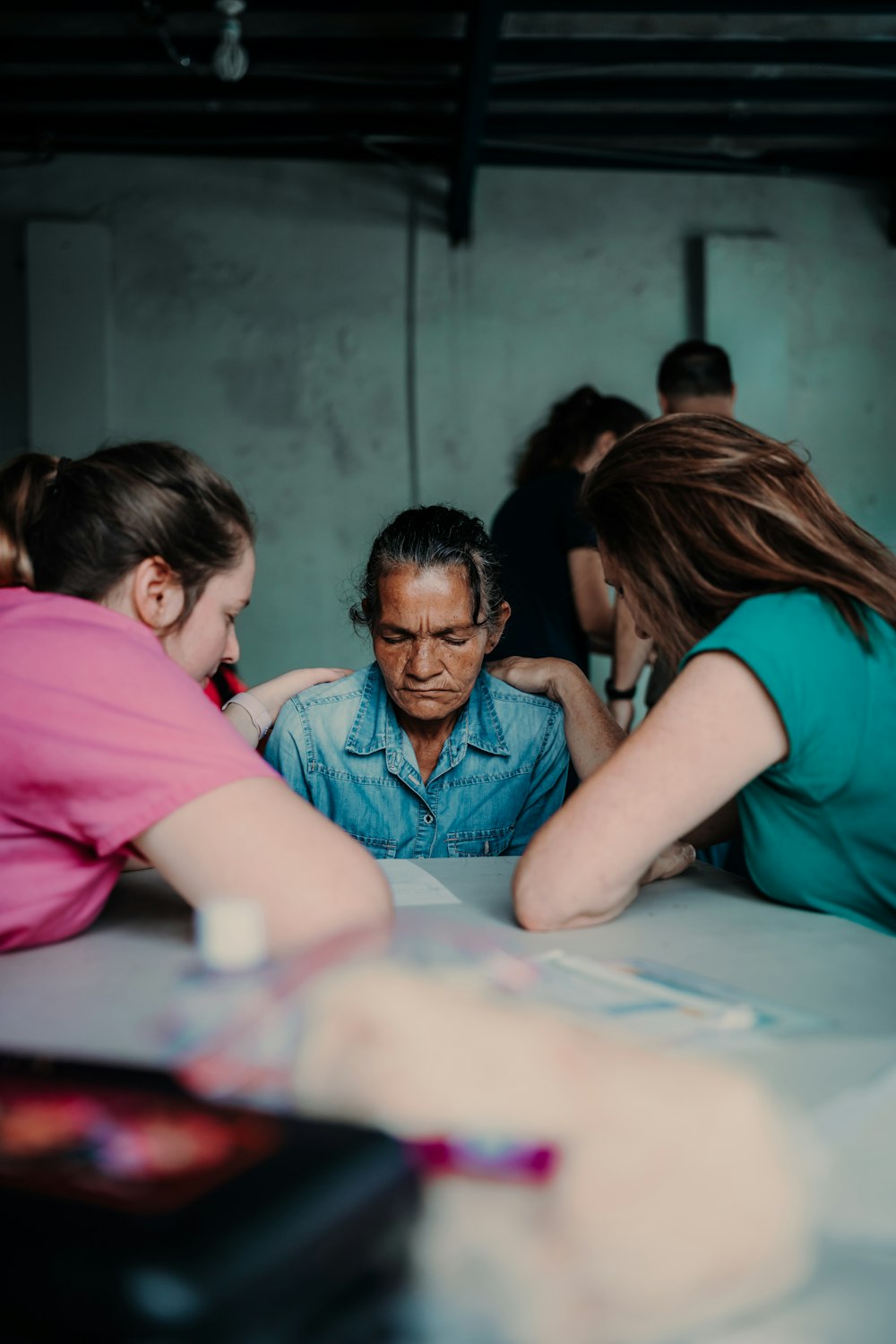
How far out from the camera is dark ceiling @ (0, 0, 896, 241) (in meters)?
3.97

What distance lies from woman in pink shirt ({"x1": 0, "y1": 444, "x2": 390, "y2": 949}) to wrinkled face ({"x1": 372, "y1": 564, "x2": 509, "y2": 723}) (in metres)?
0.68

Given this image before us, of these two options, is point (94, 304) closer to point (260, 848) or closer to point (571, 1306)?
point (260, 848)

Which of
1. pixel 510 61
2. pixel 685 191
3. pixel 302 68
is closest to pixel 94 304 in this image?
pixel 302 68

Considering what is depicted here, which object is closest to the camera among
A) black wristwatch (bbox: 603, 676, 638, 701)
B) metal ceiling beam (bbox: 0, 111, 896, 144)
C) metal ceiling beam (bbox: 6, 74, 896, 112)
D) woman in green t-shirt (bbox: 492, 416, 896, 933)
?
woman in green t-shirt (bbox: 492, 416, 896, 933)

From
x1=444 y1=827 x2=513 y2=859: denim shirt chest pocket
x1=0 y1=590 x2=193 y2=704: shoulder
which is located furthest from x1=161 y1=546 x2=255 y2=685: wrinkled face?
x1=444 y1=827 x2=513 y2=859: denim shirt chest pocket

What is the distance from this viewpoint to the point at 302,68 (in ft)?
14.3

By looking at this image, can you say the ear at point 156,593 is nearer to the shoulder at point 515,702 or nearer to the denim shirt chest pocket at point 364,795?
the denim shirt chest pocket at point 364,795

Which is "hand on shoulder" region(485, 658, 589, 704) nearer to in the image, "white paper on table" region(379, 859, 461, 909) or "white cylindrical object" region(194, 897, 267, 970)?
"white paper on table" region(379, 859, 461, 909)

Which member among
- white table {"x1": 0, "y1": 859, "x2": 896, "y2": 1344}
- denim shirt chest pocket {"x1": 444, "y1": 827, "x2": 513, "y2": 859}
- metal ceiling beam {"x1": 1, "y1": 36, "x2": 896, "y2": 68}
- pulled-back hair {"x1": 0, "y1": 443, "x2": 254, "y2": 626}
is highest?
metal ceiling beam {"x1": 1, "y1": 36, "x2": 896, "y2": 68}

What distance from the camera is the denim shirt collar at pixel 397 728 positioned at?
2.06 metres

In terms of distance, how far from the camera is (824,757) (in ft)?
4.40

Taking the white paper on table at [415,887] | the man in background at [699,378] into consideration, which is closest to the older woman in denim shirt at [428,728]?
the white paper on table at [415,887]

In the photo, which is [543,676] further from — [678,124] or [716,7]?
[678,124]

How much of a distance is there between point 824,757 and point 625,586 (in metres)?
0.37
